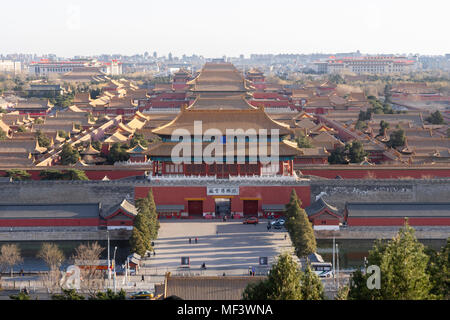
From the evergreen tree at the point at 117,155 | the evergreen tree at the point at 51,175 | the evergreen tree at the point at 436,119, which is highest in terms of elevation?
the evergreen tree at the point at 436,119

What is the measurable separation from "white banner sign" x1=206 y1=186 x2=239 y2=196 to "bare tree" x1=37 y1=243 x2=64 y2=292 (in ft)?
25.8

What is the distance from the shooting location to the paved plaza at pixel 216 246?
74.6 feet

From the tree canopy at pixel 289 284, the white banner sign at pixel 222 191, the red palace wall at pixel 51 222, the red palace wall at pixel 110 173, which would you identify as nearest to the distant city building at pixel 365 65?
the red palace wall at pixel 110 173

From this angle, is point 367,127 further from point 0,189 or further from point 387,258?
point 387,258

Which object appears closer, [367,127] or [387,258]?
[387,258]

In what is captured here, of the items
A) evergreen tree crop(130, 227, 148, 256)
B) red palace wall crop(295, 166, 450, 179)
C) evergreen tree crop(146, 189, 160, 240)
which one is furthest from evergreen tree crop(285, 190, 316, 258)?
red palace wall crop(295, 166, 450, 179)

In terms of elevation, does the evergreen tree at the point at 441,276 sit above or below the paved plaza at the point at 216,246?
above

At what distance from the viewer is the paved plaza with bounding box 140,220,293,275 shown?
2275 cm

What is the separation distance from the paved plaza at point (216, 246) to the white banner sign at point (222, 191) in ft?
4.82

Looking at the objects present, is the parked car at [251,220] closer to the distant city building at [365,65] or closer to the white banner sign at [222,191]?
the white banner sign at [222,191]

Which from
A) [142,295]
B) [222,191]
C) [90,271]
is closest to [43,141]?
[222,191]
